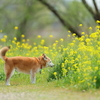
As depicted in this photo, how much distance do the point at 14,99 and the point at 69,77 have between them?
2.09 meters

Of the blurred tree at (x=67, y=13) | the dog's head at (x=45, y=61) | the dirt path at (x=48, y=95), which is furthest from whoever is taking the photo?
the blurred tree at (x=67, y=13)

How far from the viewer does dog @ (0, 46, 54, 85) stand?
1082 centimetres

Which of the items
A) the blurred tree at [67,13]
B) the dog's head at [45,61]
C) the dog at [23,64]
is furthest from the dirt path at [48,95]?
the blurred tree at [67,13]

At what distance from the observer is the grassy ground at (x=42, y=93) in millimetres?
8523

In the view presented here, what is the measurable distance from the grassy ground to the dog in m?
0.41

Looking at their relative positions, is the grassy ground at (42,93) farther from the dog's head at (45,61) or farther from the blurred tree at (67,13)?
the blurred tree at (67,13)

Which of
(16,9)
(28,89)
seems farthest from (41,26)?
(28,89)

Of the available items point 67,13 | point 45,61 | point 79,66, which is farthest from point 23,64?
point 67,13

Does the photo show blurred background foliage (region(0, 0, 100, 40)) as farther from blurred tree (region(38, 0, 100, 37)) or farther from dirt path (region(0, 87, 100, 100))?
dirt path (region(0, 87, 100, 100))

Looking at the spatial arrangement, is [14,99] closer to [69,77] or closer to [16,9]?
[69,77]

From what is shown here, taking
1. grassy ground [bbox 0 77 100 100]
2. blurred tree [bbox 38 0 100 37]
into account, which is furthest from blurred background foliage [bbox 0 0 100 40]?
grassy ground [bbox 0 77 100 100]

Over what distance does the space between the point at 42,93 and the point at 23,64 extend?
2.10 meters

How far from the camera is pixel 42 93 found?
919 cm

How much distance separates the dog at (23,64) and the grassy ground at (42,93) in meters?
0.41
